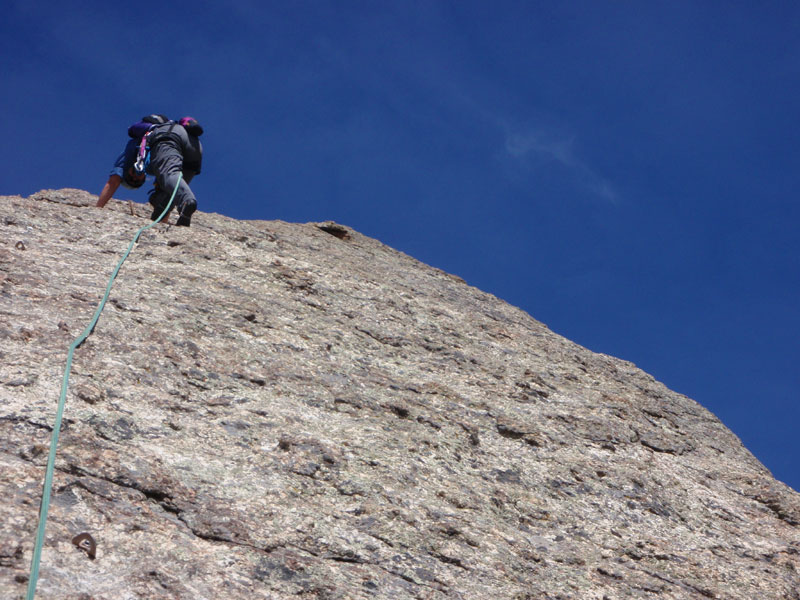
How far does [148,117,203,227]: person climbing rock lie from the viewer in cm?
1032

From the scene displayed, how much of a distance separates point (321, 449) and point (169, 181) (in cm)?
596

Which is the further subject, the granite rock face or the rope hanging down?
the granite rock face

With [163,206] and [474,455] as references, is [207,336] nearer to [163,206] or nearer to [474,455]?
[474,455]

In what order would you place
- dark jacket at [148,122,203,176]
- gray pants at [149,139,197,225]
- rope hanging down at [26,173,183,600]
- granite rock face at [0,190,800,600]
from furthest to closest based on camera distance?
dark jacket at [148,122,203,176], gray pants at [149,139,197,225], granite rock face at [0,190,800,600], rope hanging down at [26,173,183,600]

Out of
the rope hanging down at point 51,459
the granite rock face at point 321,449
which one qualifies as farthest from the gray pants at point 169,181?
the rope hanging down at point 51,459

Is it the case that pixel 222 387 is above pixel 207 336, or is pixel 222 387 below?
below

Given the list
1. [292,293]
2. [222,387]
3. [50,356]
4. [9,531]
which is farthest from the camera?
[292,293]

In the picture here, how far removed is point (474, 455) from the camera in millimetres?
6922

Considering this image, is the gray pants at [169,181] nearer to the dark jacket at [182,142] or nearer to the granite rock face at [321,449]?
the dark jacket at [182,142]

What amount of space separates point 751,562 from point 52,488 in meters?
5.55

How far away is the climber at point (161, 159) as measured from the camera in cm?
1062

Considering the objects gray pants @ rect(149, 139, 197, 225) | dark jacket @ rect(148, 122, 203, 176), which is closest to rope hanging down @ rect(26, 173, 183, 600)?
gray pants @ rect(149, 139, 197, 225)

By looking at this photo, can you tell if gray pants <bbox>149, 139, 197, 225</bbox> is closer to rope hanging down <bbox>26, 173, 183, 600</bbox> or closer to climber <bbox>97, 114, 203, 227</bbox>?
climber <bbox>97, 114, 203, 227</bbox>

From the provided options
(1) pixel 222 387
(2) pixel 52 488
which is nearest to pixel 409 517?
(1) pixel 222 387
